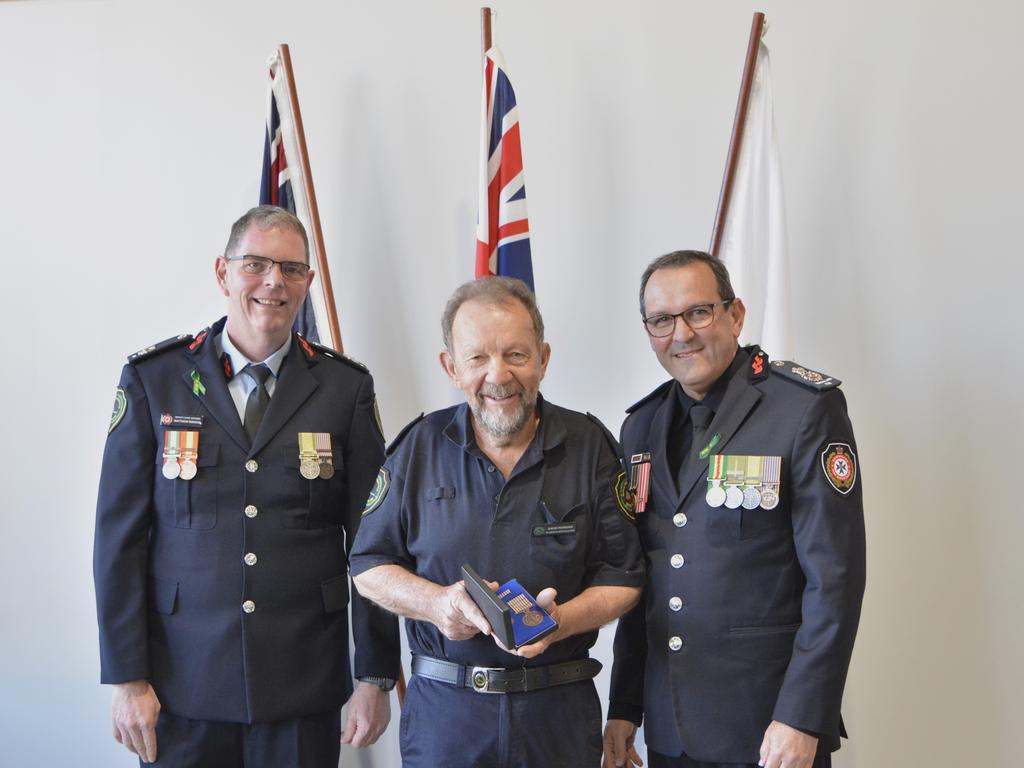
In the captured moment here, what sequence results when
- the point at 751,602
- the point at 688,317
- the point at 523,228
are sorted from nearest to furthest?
the point at 751,602 < the point at 688,317 < the point at 523,228

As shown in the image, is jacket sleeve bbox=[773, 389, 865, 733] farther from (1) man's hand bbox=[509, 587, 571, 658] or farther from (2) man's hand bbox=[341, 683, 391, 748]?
(2) man's hand bbox=[341, 683, 391, 748]

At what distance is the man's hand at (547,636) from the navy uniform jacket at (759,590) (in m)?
0.35

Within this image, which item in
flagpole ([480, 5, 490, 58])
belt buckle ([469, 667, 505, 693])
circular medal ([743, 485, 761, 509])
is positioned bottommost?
belt buckle ([469, 667, 505, 693])

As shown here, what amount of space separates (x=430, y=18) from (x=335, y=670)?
6.85ft

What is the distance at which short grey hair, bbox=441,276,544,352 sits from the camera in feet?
5.91

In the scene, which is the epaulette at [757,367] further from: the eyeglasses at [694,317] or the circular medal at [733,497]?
the circular medal at [733,497]

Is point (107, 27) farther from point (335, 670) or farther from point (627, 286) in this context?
point (335, 670)

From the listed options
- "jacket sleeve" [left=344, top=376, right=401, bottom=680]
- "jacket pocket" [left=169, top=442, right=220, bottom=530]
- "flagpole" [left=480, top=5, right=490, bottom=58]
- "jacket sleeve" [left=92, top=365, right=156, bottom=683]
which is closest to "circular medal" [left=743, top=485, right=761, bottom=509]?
"jacket sleeve" [left=344, top=376, right=401, bottom=680]

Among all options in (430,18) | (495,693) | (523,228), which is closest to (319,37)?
(430,18)

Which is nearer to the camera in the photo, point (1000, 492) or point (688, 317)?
point (688, 317)

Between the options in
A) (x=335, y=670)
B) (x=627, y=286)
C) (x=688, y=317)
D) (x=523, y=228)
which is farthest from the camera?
(x=627, y=286)

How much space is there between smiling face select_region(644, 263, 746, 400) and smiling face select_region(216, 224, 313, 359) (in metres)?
0.87

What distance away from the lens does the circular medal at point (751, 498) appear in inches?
72.4

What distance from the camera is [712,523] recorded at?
6.14 feet
